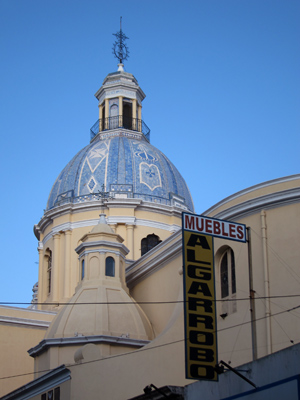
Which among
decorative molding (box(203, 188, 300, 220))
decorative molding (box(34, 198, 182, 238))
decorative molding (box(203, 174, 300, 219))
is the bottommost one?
decorative molding (box(203, 188, 300, 220))

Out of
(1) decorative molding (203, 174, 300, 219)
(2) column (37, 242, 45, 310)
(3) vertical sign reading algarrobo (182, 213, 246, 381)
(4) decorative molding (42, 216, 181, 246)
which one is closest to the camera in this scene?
(3) vertical sign reading algarrobo (182, 213, 246, 381)

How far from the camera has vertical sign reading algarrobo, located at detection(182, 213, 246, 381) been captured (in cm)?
2302

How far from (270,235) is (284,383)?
10.9 meters

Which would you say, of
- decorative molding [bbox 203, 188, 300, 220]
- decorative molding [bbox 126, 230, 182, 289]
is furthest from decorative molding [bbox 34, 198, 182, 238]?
decorative molding [bbox 203, 188, 300, 220]

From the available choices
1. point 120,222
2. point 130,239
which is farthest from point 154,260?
point 120,222

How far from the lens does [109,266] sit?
37.0 metres

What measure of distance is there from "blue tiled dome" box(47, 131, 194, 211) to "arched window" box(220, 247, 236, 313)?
15386 millimetres

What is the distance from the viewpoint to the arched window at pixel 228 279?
96.5ft

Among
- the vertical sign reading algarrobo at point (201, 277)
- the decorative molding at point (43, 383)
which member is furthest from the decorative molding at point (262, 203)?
the decorative molding at point (43, 383)

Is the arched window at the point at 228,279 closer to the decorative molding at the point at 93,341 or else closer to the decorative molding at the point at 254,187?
the decorative molding at the point at 254,187

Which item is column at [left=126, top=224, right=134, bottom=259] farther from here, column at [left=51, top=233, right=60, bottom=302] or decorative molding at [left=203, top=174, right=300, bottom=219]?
decorative molding at [left=203, top=174, right=300, bottom=219]

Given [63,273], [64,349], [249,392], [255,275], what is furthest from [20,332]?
[249,392]

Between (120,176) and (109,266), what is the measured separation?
10187mm

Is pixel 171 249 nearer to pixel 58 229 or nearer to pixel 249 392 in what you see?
pixel 58 229
